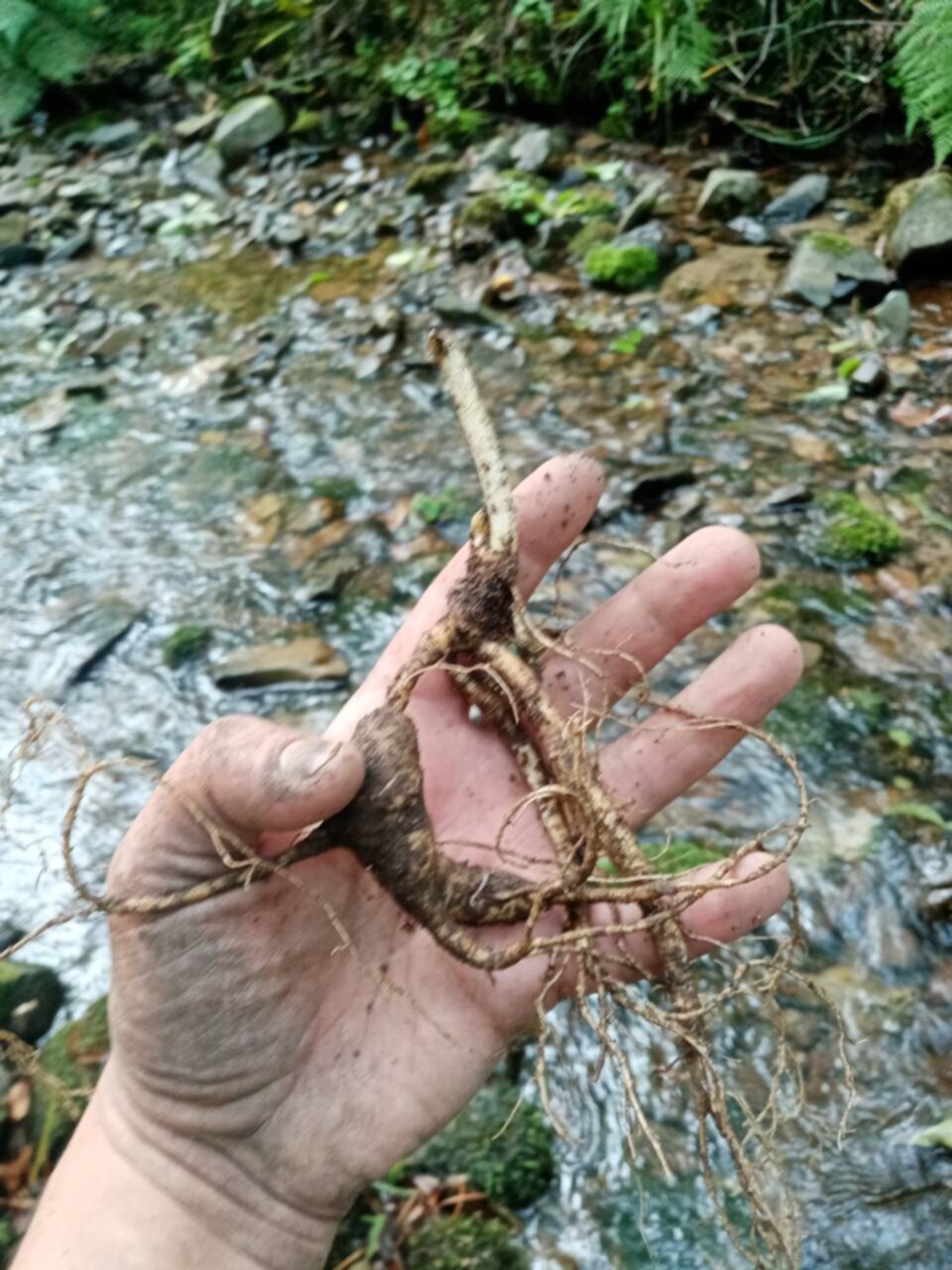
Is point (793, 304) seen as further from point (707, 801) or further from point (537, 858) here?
point (537, 858)

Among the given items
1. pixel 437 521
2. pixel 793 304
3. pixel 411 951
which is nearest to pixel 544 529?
pixel 411 951

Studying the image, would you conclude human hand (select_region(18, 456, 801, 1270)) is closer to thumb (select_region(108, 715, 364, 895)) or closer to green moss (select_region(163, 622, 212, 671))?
thumb (select_region(108, 715, 364, 895))

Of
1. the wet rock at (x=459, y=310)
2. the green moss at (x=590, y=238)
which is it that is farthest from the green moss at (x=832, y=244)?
the wet rock at (x=459, y=310)

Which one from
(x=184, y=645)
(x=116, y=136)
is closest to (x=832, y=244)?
(x=184, y=645)

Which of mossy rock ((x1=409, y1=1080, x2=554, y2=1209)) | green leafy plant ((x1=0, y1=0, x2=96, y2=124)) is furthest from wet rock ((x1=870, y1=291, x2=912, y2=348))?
green leafy plant ((x1=0, y1=0, x2=96, y2=124))

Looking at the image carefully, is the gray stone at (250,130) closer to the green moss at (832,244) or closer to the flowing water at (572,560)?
the flowing water at (572,560)
